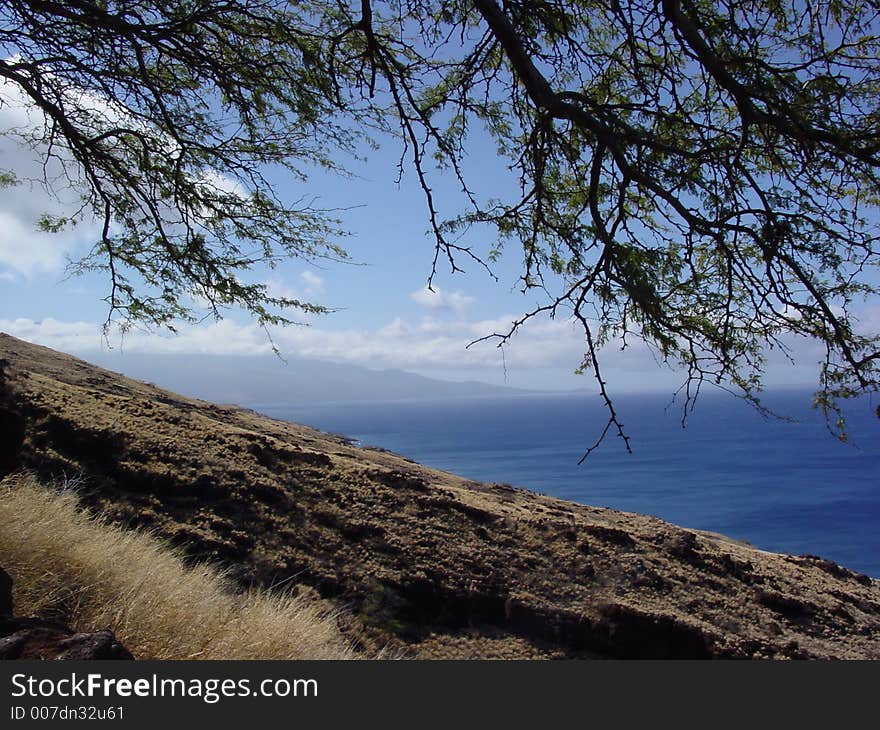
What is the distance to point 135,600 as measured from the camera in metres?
4.16

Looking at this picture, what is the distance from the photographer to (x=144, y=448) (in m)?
8.93

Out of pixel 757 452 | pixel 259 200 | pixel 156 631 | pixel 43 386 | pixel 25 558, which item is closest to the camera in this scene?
pixel 156 631

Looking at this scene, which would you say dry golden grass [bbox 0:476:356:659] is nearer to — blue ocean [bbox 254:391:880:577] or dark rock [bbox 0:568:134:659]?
dark rock [bbox 0:568:134:659]

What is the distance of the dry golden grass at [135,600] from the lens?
12.9ft

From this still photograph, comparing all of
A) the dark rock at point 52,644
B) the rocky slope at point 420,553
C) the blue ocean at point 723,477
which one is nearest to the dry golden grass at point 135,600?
the dark rock at point 52,644

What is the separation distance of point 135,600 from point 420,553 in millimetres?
Result: 4471

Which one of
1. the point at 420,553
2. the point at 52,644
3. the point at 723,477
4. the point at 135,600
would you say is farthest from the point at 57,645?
the point at 723,477

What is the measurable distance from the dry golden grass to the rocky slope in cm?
92

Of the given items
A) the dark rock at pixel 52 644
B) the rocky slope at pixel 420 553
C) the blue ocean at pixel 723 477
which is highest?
the dark rock at pixel 52 644

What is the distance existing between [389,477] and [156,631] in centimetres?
677

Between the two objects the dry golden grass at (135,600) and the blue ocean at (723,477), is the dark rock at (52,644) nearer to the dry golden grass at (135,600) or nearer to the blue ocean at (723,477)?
the dry golden grass at (135,600)

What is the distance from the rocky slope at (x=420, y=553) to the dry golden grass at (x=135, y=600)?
0.92 meters

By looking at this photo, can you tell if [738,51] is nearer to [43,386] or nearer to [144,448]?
[144,448]

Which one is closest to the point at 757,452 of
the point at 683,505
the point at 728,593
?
the point at 683,505
